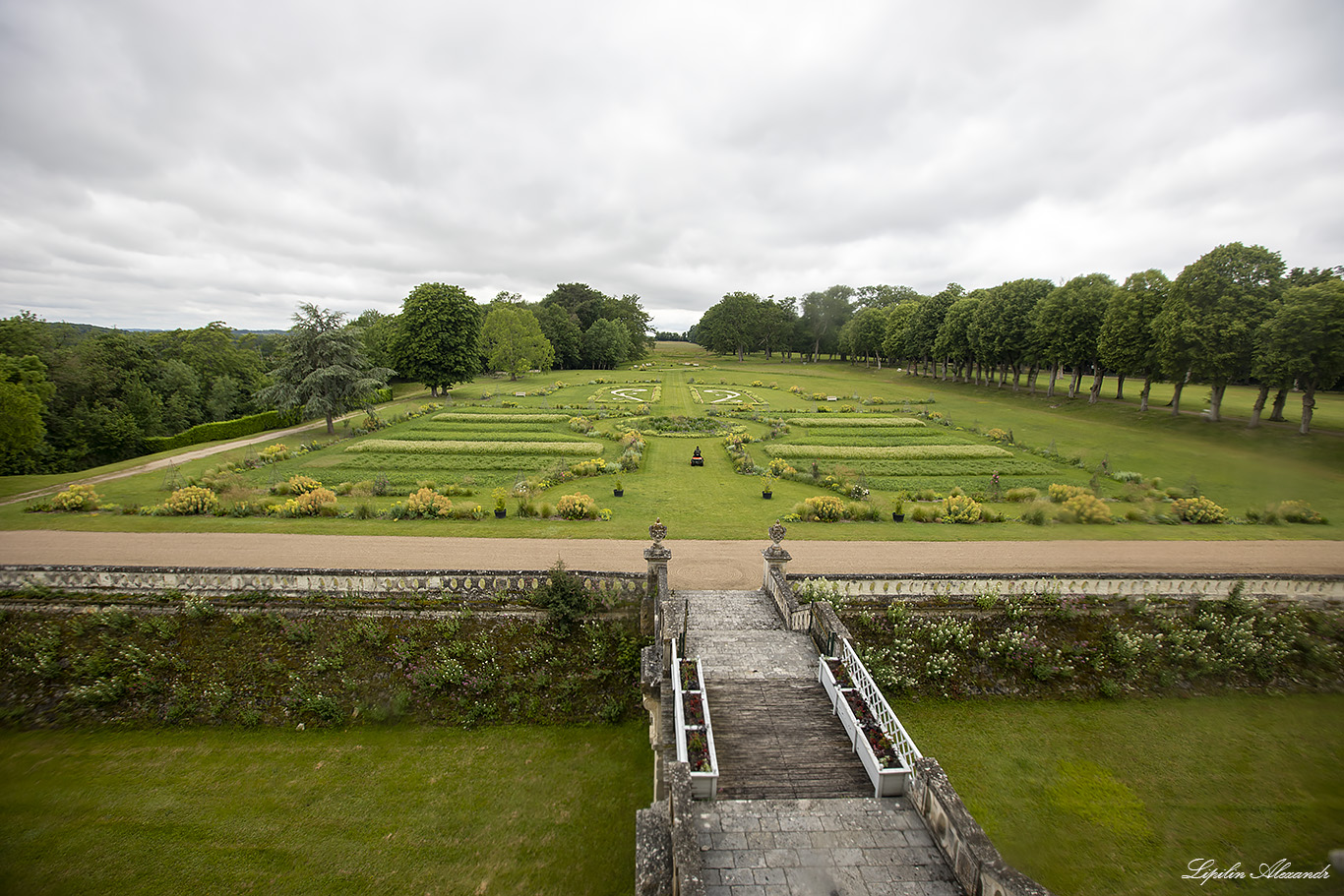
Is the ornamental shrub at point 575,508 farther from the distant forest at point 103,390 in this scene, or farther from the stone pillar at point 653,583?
the distant forest at point 103,390

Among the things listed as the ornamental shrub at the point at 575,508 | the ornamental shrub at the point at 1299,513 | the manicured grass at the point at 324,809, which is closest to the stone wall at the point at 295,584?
the manicured grass at the point at 324,809

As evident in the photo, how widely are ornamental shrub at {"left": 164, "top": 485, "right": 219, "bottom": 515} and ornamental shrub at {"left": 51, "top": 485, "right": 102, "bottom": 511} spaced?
122 inches

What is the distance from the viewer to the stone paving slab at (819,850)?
7.58 meters

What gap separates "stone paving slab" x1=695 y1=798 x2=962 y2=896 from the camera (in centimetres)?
758

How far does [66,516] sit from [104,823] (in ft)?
57.1

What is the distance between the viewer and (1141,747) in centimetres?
1243

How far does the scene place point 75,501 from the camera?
22125mm

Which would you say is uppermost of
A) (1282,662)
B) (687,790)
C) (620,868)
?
(687,790)

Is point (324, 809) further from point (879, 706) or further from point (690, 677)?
point (879, 706)

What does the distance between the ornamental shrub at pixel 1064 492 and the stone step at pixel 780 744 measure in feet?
71.4

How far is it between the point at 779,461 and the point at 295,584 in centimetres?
2392

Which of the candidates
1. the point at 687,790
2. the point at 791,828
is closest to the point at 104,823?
the point at 687,790

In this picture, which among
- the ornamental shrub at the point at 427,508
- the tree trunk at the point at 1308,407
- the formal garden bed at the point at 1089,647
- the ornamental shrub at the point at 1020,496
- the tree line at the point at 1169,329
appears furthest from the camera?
the tree trunk at the point at 1308,407

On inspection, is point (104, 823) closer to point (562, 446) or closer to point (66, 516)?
point (66, 516)
